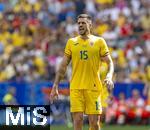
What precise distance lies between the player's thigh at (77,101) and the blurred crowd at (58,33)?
13187 millimetres

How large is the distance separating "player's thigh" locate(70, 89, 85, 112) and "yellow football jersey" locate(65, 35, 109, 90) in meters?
0.11

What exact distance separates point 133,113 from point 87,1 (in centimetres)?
716

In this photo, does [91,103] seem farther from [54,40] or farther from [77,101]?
[54,40]

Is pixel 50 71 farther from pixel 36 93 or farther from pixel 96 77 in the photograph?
pixel 96 77

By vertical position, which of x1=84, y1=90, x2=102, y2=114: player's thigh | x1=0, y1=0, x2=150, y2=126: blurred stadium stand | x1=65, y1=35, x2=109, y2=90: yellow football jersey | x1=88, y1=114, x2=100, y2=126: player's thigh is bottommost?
x1=88, y1=114, x2=100, y2=126: player's thigh

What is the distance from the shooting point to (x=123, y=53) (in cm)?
2888

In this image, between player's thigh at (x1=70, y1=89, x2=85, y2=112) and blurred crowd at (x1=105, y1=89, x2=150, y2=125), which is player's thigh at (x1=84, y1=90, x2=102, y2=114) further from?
blurred crowd at (x1=105, y1=89, x2=150, y2=125)

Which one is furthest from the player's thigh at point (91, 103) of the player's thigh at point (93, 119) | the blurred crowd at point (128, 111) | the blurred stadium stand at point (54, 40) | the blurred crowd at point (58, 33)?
the blurred crowd at point (58, 33)

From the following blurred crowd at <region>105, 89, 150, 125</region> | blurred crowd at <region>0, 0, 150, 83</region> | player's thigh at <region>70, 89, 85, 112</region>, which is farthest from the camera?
blurred crowd at <region>0, 0, 150, 83</region>

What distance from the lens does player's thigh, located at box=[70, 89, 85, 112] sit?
14.0 metres

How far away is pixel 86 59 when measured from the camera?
14.1 meters

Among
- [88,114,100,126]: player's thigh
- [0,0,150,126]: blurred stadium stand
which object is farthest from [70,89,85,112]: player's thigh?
[0,0,150,126]: blurred stadium stand

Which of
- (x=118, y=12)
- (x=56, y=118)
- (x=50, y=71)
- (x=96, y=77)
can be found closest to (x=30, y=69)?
(x=50, y=71)

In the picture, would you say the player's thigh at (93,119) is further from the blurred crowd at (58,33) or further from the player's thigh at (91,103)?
the blurred crowd at (58,33)
